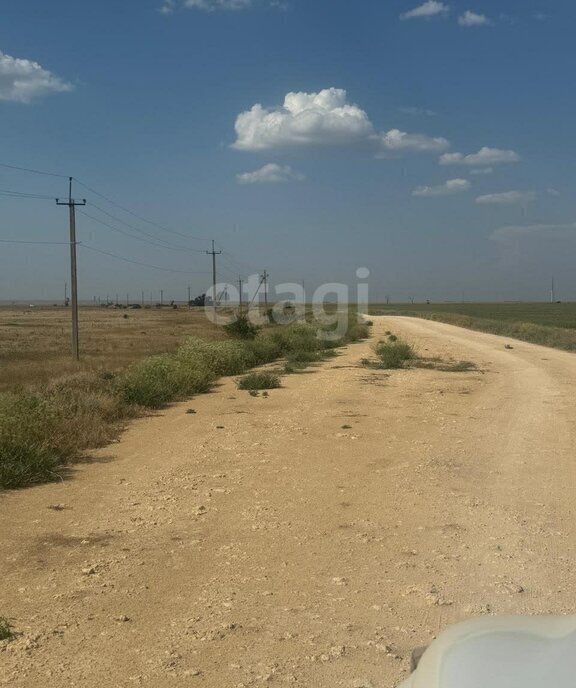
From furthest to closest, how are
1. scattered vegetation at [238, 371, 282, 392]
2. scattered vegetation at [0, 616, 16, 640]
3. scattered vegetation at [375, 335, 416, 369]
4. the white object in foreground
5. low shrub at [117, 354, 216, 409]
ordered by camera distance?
scattered vegetation at [375, 335, 416, 369] < scattered vegetation at [238, 371, 282, 392] < low shrub at [117, 354, 216, 409] < scattered vegetation at [0, 616, 16, 640] < the white object in foreground

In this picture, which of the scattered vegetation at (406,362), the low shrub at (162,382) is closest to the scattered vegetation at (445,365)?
the scattered vegetation at (406,362)

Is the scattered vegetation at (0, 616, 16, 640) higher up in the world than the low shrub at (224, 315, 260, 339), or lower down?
lower down

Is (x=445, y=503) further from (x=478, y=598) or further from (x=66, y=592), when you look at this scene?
(x=66, y=592)

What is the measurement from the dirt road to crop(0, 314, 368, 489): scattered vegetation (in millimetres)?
466

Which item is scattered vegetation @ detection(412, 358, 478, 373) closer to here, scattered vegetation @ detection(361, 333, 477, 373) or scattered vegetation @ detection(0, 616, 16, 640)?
scattered vegetation @ detection(361, 333, 477, 373)

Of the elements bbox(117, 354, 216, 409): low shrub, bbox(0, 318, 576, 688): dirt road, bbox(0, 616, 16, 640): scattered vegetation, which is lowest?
bbox(0, 318, 576, 688): dirt road

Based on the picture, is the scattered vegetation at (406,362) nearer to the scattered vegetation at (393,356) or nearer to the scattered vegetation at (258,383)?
the scattered vegetation at (393,356)

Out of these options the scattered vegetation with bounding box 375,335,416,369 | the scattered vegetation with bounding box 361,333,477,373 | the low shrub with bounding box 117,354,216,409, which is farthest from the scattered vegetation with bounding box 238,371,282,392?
the scattered vegetation with bounding box 375,335,416,369

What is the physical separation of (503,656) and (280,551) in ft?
13.1

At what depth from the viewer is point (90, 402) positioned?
42.1ft

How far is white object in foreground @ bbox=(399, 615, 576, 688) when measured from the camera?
1872mm

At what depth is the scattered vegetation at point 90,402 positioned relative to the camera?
341 inches

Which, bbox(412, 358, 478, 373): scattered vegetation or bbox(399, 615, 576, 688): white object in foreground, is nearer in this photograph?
bbox(399, 615, 576, 688): white object in foreground

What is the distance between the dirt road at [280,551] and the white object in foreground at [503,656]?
5.37 ft
